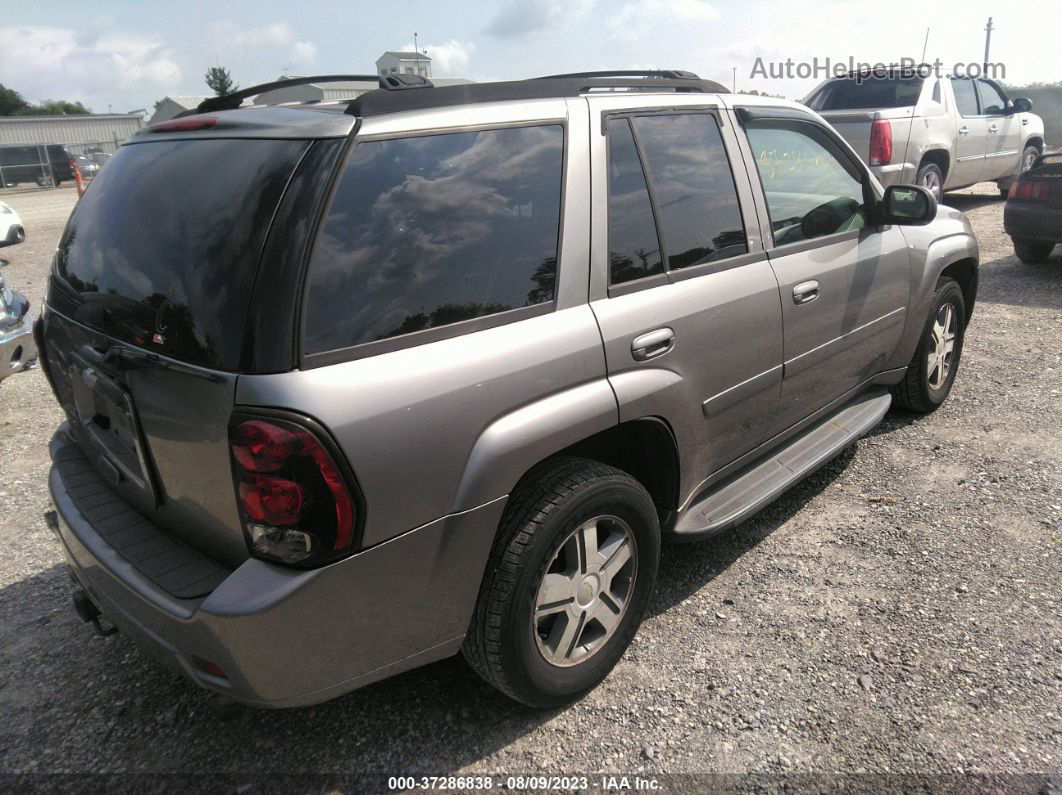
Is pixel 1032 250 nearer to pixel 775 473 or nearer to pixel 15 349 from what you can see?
pixel 775 473

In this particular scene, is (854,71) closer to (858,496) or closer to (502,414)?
(858,496)

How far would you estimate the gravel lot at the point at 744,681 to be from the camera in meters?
2.32

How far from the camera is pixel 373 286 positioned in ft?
6.29

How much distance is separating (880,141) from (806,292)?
687cm

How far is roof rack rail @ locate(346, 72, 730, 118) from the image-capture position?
2035 millimetres

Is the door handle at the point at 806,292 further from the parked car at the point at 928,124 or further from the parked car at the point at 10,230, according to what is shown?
the parked car at the point at 10,230

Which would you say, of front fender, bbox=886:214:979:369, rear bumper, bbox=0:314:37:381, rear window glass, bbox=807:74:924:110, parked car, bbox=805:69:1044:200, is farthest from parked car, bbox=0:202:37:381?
rear window glass, bbox=807:74:924:110

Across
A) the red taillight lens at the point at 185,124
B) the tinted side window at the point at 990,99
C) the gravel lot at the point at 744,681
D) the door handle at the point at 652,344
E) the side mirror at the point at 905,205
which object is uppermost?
the tinted side window at the point at 990,99

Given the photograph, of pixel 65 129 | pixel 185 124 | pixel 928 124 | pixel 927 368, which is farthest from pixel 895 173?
pixel 65 129

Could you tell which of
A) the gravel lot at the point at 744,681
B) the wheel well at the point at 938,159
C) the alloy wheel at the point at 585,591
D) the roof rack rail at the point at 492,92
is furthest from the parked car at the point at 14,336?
the wheel well at the point at 938,159

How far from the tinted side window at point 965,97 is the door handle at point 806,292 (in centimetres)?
926

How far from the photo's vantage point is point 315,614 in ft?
6.05

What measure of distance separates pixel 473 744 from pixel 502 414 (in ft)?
3.53

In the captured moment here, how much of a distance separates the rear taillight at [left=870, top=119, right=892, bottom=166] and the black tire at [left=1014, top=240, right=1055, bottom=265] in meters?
1.72
